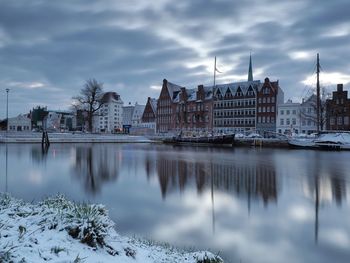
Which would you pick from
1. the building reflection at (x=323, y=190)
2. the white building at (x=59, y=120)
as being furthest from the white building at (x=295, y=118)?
the white building at (x=59, y=120)

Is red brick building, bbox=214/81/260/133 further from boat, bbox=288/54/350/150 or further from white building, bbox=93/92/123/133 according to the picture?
white building, bbox=93/92/123/133

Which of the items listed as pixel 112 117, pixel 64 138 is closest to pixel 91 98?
pixel 64 138

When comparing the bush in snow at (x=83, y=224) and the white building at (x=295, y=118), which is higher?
the white building at (x=295, y=118)

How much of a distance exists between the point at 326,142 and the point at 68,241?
54109 mm

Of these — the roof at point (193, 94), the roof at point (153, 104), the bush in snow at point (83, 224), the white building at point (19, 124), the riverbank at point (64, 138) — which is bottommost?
the riverbank at point (64, 138)

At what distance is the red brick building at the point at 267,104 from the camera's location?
90.0m

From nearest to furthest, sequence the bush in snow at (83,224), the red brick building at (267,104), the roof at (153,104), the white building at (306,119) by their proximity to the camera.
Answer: the bush in snow at (83,224)
the white building at (306,119)
the red brick building at (267,104)
the roof at (153,104)

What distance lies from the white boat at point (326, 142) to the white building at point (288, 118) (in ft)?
96.1

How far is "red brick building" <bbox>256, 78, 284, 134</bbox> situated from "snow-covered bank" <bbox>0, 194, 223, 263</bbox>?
86352mm

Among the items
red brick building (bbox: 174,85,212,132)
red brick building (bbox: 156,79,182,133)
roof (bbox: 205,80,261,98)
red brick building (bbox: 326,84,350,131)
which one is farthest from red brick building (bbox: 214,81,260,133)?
red brick building (bbox: 326,84,350,131)

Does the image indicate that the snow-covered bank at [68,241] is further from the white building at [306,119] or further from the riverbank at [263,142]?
the white building at [306,119]

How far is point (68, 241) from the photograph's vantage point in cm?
515

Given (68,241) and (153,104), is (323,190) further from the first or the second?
(153,104)

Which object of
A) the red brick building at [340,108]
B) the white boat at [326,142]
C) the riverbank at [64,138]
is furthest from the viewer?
the red brick building at [340,108]
